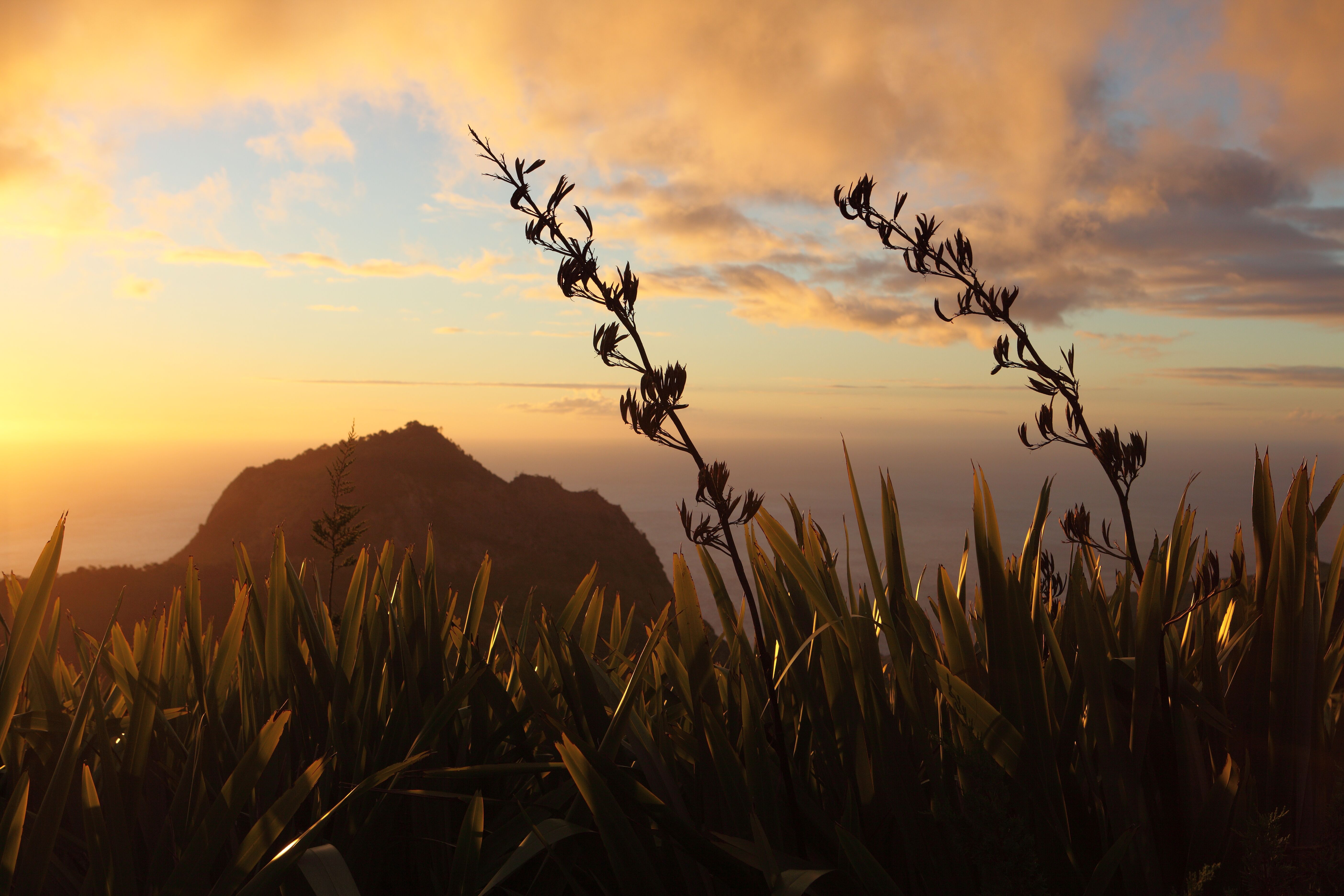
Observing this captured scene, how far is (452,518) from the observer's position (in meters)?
36.8

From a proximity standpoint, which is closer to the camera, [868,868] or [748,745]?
[868,868]

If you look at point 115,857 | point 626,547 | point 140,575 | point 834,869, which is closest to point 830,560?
point 834,869

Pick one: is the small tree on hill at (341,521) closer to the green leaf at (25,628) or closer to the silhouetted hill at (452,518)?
the green leaf at (25,628)

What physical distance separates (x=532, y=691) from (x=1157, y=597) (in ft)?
4.63

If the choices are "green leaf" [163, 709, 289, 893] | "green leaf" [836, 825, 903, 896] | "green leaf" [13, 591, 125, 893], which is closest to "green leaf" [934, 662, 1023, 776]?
"green leaf" [836, 825, 903, 896]

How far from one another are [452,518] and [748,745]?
36.7 metres

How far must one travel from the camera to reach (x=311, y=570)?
3.05m

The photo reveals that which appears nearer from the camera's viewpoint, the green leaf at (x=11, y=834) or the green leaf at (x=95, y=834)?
the green leaf at (x=11, y=834)

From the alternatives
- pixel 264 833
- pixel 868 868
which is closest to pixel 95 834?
pixel 264 833

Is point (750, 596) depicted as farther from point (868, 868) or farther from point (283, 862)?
point (283, 862)

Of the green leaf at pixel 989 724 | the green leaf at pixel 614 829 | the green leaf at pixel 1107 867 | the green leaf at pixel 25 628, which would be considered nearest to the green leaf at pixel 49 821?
the green leaf at pixel 25 628

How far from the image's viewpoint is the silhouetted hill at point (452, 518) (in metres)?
32.7

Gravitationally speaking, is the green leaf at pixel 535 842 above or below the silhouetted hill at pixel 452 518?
above

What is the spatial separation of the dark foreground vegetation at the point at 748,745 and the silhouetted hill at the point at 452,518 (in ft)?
84.2
